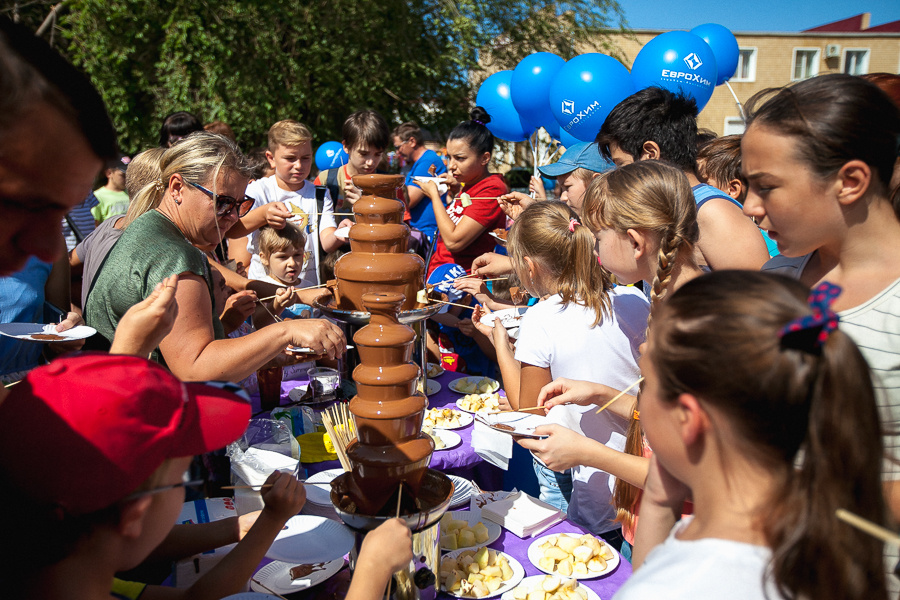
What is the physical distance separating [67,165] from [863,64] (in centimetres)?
3669

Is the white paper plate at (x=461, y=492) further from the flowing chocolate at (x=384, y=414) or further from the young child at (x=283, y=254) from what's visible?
the young child at (x=283, y=254)

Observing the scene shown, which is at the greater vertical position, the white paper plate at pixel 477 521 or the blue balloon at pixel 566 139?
the blue balloon at pixel 566 139

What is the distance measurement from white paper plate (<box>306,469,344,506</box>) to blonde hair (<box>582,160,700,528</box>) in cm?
102

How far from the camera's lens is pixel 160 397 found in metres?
1.06

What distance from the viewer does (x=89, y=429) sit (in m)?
0.98

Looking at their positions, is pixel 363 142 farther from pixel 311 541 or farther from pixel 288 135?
A: pixel 311 541

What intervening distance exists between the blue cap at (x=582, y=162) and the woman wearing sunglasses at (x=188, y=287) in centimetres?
226

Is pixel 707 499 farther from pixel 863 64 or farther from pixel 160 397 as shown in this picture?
pixel 863 64

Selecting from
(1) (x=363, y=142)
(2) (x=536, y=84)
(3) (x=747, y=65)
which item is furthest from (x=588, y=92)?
(3) (x=747, y=65)

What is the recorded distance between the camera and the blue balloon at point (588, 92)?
4703 mm

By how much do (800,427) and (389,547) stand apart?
0.89m

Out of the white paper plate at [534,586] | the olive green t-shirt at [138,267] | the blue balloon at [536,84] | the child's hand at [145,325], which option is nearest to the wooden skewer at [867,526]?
the white paper plate at [534,586]

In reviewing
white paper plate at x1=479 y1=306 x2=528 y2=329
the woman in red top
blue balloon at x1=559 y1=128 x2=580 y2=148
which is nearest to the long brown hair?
white paper plate at x1=479 y1=306 x2=528 y2=329

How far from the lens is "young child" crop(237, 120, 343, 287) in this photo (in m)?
4.45
